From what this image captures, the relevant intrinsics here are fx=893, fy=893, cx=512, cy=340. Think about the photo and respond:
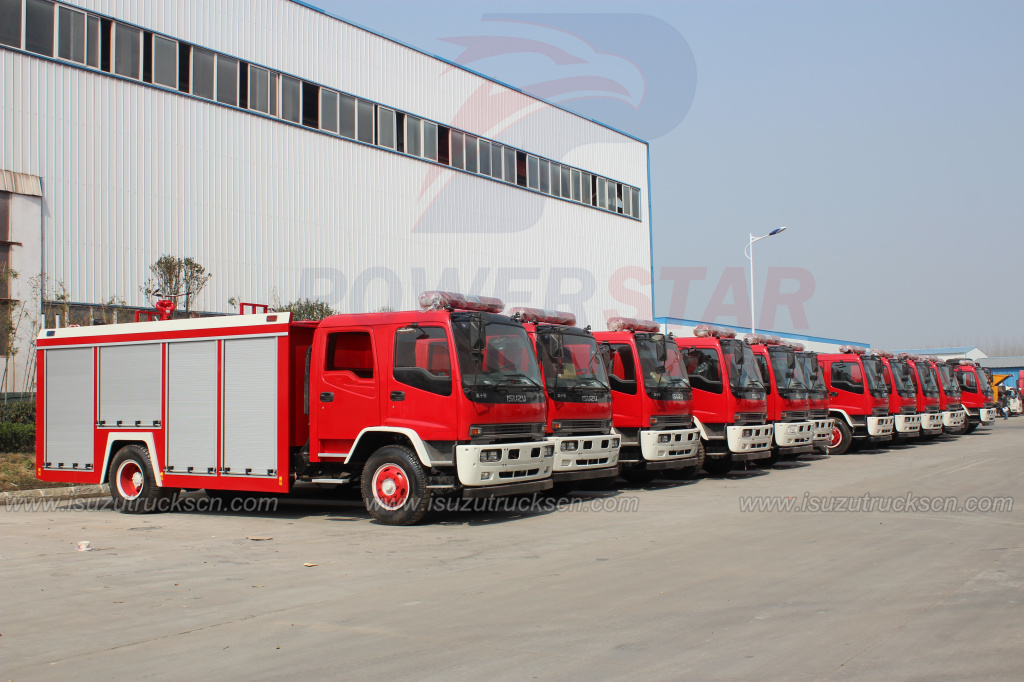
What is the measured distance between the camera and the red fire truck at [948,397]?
2769 centimetres

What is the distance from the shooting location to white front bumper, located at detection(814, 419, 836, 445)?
19016 mm

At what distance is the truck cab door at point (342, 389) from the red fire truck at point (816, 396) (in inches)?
439

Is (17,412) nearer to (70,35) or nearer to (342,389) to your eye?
(70,35)

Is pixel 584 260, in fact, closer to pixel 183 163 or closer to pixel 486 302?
pixel 183 163

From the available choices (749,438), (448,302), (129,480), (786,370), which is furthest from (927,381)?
(129,480)

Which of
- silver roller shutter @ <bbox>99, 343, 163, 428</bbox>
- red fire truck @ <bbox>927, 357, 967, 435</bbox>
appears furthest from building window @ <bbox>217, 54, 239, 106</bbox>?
red fire truck @ <bbox>927, 357, 967, 435</bbox>

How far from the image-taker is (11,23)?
21156 mm

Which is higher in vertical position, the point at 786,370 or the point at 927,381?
the point at 786,370

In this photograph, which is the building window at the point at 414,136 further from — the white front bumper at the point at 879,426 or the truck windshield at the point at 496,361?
the truck windshield at the point at 496,361

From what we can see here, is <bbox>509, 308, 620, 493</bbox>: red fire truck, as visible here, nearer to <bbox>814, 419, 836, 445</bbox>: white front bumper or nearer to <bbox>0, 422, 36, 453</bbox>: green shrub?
<bbox>814, 419, 836, 445</bbox>: white front bumper

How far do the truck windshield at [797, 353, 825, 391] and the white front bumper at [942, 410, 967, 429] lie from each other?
9875 millimetres

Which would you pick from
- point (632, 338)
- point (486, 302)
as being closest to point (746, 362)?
point (632, 338)

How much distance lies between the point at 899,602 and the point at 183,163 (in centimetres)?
2292

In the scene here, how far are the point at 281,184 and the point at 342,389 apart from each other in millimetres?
17849
